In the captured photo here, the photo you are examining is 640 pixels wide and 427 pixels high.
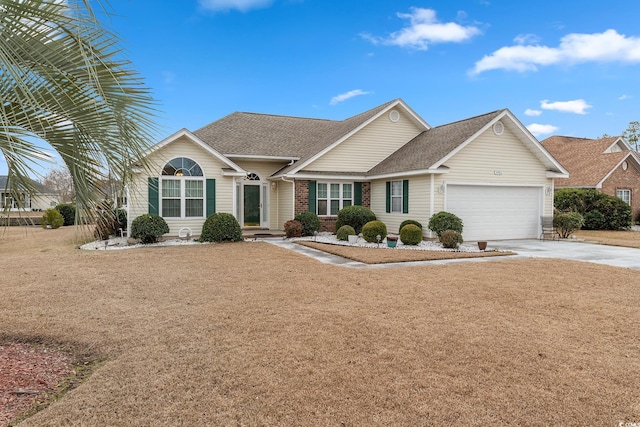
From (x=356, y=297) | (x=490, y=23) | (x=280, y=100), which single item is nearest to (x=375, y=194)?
(x=490, y=23)

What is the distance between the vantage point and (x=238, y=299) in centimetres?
690

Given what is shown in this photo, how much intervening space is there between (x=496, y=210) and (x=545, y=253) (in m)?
4.13

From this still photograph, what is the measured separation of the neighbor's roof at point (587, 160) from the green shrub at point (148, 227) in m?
24.5

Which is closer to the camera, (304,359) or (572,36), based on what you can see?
(304,359)

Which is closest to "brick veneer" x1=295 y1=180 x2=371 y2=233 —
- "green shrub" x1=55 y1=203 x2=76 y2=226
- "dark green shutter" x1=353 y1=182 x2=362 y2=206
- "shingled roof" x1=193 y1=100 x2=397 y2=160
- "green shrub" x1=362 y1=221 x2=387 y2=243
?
"dark green shutter" x1=353 y1=182 x2=362 y2=206

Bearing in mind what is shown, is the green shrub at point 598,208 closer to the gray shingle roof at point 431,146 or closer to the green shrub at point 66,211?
the gray shingle roof at point 431,146

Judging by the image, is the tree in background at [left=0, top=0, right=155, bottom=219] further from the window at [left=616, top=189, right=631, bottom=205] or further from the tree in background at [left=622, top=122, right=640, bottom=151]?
the tree in background at [left=622, top=122, right=640, bottom=151]

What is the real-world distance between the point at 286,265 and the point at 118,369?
20.7ft

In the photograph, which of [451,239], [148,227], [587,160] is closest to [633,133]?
[587,160]

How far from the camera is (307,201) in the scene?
1780 cm

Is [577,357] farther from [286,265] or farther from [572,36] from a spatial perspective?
[572,36]

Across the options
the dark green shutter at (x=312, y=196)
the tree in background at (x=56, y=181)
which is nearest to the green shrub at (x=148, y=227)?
the dark green shutter at (x=312, y=196)

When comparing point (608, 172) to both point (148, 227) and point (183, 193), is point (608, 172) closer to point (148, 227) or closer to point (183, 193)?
point (183, 193)

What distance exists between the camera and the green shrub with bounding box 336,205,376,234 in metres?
17.1
